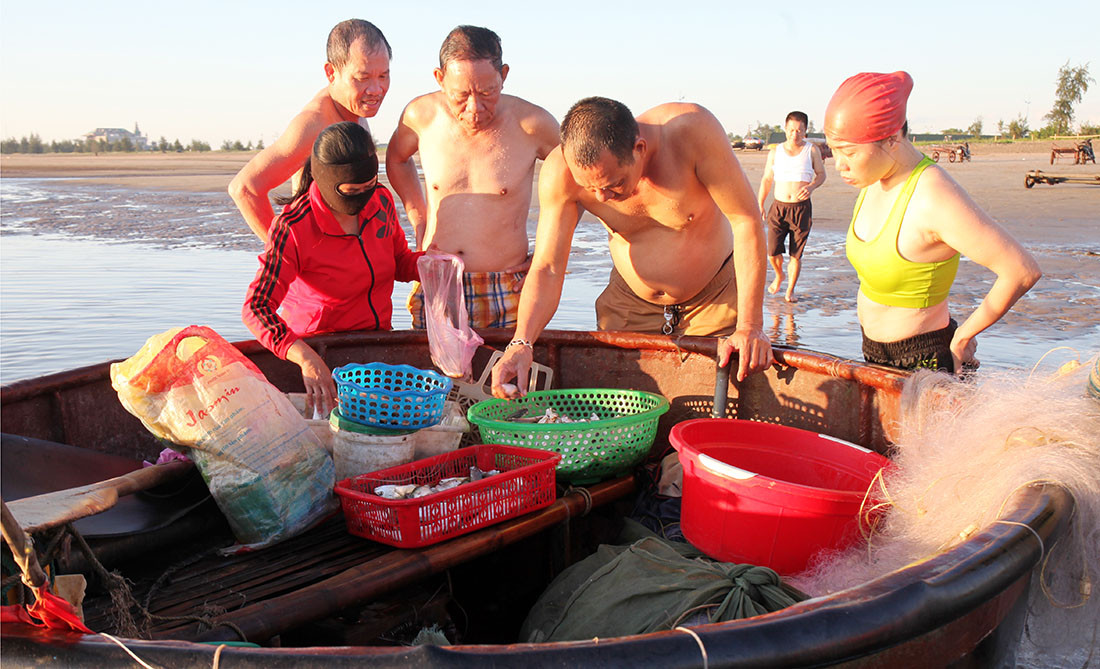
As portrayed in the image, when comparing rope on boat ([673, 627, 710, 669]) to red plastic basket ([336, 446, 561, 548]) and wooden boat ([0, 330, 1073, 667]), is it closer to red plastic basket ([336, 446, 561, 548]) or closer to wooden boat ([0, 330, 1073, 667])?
wooden boat ([0, 330, 1073, 667])

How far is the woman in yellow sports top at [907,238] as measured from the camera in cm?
276

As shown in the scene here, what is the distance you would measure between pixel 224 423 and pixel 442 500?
0.67 meters

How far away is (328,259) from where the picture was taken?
11.2ft

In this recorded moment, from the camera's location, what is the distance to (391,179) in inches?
184

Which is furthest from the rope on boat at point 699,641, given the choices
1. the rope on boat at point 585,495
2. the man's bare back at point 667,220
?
the man's bare back at point 667,220

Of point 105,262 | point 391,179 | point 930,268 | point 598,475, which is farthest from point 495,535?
point 105,262

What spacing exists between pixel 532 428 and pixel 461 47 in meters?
1.86

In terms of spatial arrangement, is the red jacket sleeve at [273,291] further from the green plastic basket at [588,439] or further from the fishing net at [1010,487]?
the fishing net at [1010,487]

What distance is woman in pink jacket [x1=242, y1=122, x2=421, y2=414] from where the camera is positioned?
309 centimetres

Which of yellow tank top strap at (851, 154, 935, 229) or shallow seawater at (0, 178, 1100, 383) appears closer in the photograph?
yellow tank top strap at (851, 154, 935, 229)

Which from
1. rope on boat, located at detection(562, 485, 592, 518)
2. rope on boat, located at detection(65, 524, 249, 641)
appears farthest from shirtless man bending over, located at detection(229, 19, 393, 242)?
rope on boat, located at detection(65, 524, 249, 641)

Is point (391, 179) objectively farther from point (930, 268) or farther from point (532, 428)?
point (930, 268)

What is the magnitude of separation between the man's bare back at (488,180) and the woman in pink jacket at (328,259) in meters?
0.42

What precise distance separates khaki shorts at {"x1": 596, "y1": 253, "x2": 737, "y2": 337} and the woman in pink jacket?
985mm
